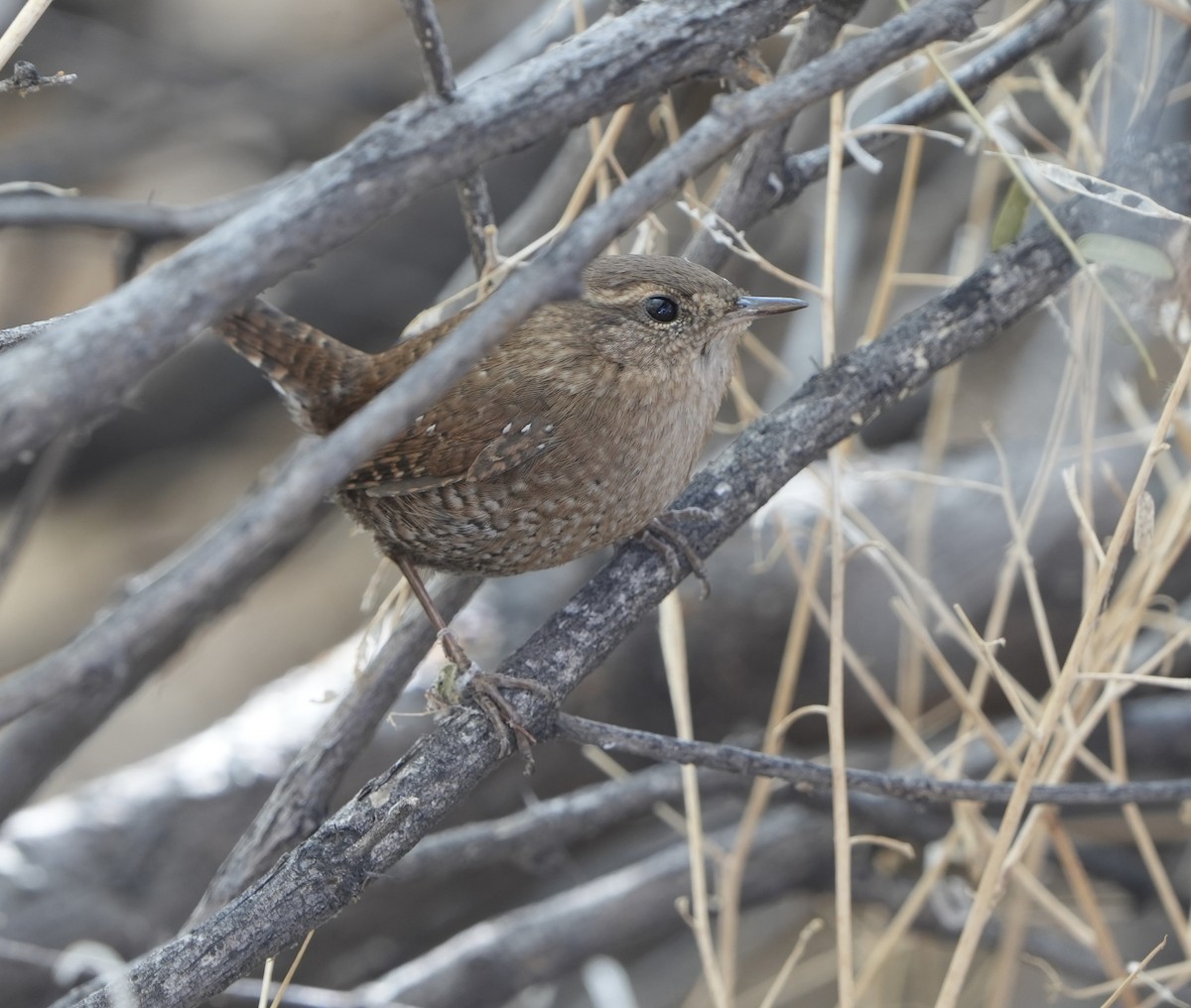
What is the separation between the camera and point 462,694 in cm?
188

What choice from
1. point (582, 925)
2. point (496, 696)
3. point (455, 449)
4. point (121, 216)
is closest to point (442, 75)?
point (496, 696)

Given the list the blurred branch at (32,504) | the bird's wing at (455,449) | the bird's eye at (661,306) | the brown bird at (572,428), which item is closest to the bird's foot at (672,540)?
the brown bird at (572,428)

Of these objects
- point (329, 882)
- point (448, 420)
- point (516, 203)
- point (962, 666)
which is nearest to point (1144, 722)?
point (962, 666)

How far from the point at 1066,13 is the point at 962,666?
1.79m

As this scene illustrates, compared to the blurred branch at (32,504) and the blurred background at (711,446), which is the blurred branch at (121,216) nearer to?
the blurred background at (711,446)

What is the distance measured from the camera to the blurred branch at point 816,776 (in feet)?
5.71

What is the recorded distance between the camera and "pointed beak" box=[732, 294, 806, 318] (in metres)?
2.15

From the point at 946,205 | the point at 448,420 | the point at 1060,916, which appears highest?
the point at 946,205

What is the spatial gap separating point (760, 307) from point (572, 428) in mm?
389

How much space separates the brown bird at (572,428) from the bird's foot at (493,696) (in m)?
0.29

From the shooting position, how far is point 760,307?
2164 mm

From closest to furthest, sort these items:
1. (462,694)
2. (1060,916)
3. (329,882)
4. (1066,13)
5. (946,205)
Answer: (329,882) → (462,694) → (1066,13) → (1060,916) → (946,205)

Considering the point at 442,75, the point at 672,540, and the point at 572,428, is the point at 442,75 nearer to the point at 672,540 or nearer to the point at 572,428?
the point at 572,428

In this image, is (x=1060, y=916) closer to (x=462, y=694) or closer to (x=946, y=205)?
(x=462, y=694)
